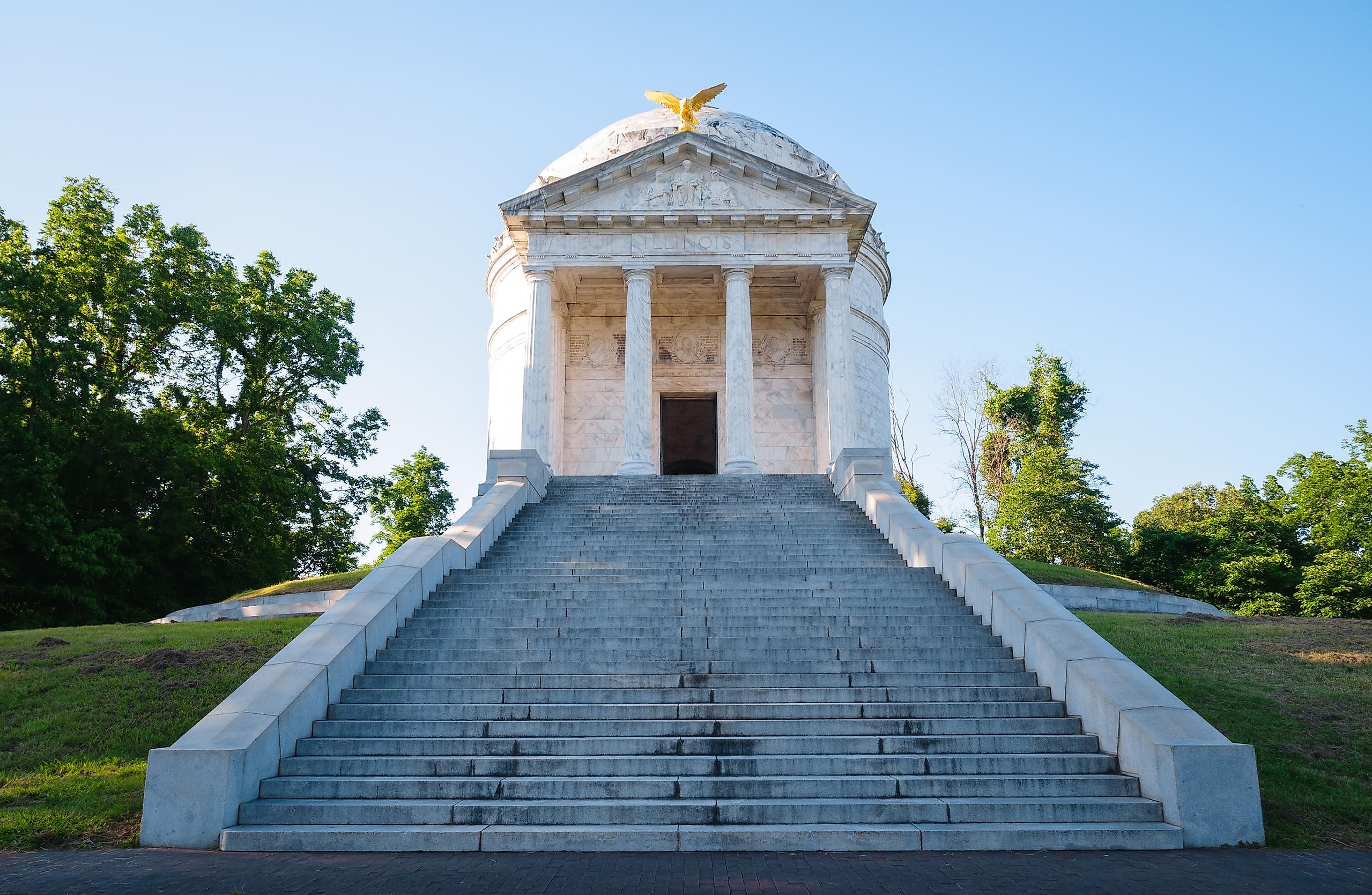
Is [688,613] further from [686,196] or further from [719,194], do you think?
[719,194]

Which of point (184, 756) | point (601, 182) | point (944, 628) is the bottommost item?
point (184, 756)

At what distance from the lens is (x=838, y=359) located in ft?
94.0

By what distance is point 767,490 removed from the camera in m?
24.0

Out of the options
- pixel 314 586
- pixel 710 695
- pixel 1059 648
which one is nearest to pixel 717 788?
pixel 710 695

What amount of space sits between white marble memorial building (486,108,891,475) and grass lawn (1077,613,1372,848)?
11.7 metres

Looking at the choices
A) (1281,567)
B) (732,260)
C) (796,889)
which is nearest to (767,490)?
(732,260)

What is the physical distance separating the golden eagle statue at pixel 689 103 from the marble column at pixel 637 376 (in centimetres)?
652

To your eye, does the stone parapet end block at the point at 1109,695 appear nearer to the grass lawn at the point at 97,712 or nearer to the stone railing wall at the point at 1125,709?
the stone railing wall at the point at 1125,709

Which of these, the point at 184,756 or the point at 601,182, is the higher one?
the point at 601,182

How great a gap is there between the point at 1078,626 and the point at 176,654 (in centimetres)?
1377

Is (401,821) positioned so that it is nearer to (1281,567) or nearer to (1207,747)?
(1207,747)

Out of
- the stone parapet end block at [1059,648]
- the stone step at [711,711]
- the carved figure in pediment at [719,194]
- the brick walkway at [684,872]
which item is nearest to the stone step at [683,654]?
the stone parapet end block at [1059,648]

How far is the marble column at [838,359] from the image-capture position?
27812 mm

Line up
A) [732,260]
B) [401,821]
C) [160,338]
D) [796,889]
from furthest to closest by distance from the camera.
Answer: [160,338] < [732,260] < [401,821] < [796,889]
